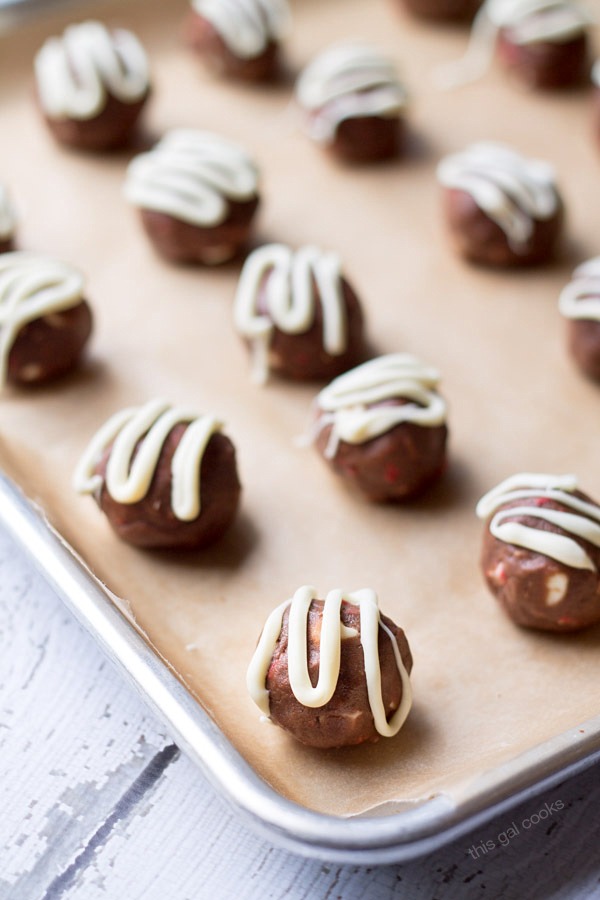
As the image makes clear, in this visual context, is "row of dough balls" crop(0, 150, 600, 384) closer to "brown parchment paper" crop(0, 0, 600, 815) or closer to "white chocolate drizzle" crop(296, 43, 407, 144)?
"brown parchment paper" crop(0, 0, 600, 815)

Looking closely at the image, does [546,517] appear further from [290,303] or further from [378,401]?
[290,303]

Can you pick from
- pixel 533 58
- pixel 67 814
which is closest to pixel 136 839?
pixel 67 814

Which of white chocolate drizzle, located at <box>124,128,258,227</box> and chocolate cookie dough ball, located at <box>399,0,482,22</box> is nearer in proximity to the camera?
white chocolate drizzle, located at <box>124,128,258,227</box>

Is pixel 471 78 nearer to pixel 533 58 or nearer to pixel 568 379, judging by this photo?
pixel 533 58

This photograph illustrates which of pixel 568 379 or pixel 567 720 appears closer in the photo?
Answer: pixel 567 720

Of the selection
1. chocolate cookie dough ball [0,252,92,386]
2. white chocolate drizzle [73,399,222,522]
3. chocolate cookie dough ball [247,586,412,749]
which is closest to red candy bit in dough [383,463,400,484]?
white chocolate drizzle [73,399,222,522]

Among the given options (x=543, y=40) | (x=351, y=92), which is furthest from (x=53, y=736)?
(x=543, y=40)
